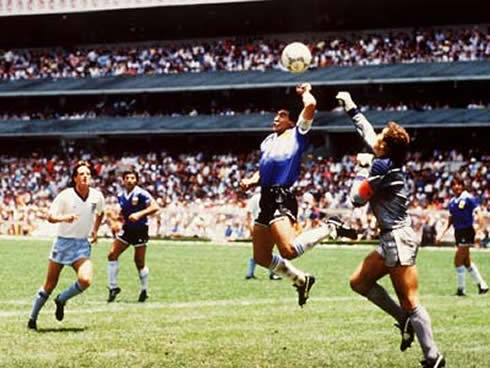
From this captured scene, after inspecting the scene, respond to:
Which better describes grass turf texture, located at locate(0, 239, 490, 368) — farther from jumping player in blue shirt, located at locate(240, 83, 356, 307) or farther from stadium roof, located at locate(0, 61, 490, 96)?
stadium roof, located at locate(0, 61, 490, 96)

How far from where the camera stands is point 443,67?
5188 cm

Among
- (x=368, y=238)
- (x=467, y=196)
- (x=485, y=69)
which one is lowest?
(x=368, y=238)

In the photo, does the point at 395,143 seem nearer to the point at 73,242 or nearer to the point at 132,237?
the point at 73,242

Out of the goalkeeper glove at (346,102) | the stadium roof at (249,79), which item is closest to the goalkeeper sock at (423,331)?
the goalkeeper glove at (346,102)

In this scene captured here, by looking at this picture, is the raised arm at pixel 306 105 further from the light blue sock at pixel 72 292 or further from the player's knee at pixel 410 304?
the light blue sock at pixel 72 292

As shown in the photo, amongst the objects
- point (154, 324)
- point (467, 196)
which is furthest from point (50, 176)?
point (154, 324)

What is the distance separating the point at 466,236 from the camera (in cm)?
1889

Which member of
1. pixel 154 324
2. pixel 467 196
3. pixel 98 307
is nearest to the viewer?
pixel 154 324

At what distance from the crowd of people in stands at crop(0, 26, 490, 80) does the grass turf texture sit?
32.1 m

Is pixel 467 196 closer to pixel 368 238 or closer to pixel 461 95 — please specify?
pixel 368 238

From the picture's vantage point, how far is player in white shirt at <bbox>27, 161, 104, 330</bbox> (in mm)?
12984

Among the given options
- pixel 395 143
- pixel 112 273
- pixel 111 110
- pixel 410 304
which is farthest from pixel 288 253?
pixel 111 110

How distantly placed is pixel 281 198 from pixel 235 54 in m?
48.2

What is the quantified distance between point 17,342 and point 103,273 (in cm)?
1260
